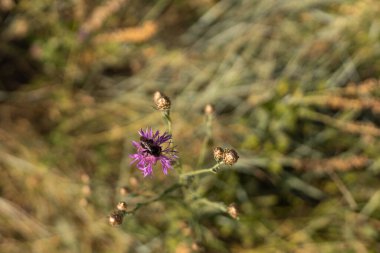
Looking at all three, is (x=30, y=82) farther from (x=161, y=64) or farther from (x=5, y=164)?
(x=161, y=64)

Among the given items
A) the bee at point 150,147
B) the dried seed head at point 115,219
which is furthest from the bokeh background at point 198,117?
the bee at point 150,147

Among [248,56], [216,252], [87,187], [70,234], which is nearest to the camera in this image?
[87,187]

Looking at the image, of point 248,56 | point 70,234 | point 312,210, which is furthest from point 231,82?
point 70,234

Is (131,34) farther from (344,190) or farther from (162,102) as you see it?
(344,190)

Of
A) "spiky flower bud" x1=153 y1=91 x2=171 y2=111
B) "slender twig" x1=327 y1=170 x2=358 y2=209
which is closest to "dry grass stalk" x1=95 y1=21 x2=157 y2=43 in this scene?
"spiky flower bud" x1=153 y1=91 x2=171 y2=111

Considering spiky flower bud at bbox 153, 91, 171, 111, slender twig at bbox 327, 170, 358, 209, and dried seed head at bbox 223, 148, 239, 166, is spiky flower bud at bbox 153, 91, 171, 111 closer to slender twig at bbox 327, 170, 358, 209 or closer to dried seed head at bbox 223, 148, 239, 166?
dried seed head at bbox 223, 148, 239, 166

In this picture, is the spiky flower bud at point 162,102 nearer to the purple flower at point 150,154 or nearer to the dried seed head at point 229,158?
the purple flower at point 150,154

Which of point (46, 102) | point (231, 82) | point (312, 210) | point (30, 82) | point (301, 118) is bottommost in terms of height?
point (312, 210)
